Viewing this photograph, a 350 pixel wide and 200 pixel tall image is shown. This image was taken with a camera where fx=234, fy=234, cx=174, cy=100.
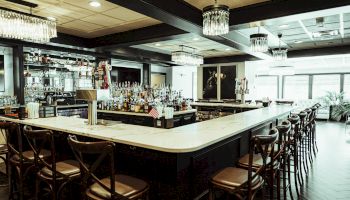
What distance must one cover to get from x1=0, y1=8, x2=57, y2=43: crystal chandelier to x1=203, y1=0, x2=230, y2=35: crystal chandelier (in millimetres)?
2219

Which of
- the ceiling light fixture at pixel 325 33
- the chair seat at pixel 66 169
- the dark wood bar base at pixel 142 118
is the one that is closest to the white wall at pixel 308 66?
the ceiling light fixture at pixel 325 33

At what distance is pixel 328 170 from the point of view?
13.8 ft

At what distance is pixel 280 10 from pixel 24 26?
3.68m

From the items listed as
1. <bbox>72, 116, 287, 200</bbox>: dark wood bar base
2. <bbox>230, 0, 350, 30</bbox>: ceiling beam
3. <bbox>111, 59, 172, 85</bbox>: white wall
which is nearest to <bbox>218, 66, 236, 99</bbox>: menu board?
<bbox>111, 59, 172, 85</bbox>: white wall

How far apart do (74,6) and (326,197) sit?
4.63 meters

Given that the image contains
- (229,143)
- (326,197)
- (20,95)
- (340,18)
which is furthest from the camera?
(20,95)

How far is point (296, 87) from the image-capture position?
482 inches

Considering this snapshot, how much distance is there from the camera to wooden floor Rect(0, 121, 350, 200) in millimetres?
3182

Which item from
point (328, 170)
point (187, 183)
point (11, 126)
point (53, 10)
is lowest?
point (328, 170)

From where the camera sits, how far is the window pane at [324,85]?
11.3 m

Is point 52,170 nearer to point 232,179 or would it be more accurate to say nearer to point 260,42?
point 232,179

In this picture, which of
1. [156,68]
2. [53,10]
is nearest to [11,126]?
[53,10]

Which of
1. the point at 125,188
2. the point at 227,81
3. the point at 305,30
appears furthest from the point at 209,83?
the point at 125,188

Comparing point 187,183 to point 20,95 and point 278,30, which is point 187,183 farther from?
point 20,95
